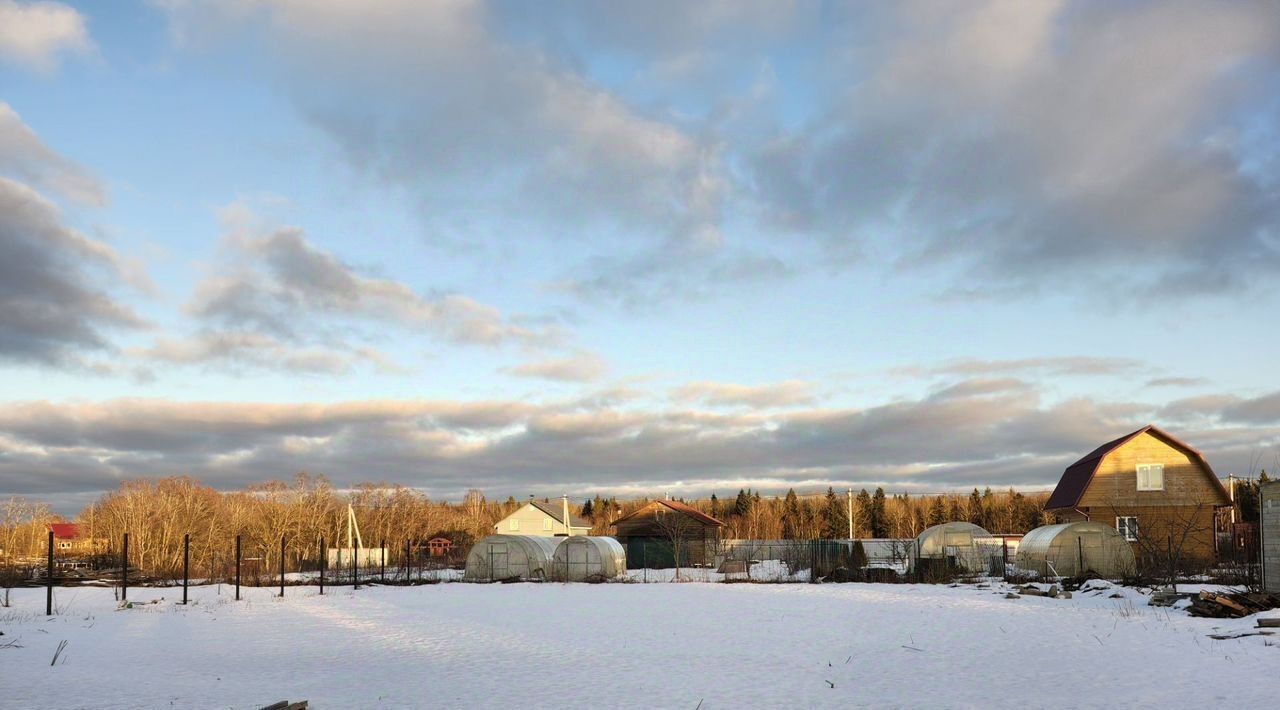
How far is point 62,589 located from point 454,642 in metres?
27.0

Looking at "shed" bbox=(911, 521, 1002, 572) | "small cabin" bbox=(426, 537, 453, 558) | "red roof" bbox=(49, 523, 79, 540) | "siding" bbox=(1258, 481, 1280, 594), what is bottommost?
"red roof" bbox=(49, 523, 79, 540)

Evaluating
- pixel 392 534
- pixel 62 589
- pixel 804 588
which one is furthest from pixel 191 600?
pixel 392 534

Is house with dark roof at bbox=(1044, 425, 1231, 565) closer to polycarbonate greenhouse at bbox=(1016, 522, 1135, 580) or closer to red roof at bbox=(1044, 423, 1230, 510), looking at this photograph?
red roof at bbox=(1044, 423, 1230, 510)

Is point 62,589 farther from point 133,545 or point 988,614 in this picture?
point 988,614

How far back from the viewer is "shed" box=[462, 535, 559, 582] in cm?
4338

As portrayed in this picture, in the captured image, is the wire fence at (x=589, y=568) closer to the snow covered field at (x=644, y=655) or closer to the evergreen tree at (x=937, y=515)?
the snow covered field at (x=644, y=655)

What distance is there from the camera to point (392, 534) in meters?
89.9

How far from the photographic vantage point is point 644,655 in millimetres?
17609

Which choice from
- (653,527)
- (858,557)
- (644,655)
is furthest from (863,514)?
(644,655)

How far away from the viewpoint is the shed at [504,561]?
4338 cm

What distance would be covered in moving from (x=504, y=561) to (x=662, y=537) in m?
19.4

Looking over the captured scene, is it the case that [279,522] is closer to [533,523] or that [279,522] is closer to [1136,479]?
[533,523]

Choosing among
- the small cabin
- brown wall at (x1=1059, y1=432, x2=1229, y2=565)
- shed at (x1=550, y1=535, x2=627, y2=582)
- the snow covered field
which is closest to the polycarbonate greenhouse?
brown wall at (x1=1059, y1=432, x2=1229, y2=565)

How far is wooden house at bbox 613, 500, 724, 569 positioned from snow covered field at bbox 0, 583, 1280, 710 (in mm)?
30709
